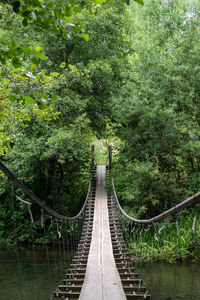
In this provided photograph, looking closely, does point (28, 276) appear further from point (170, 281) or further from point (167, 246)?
point (167, 246)

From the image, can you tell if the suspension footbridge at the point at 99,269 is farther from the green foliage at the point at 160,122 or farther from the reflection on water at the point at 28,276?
the green foliage at the point at 160,122

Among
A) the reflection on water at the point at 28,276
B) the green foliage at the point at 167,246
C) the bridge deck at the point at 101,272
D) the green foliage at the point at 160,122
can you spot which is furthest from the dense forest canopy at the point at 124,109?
the bridge deck at the point at 101,272

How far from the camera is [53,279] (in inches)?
268

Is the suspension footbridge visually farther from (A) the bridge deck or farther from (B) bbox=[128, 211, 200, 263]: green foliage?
(B) bbox=[128, 211, 200, 263]: green foliage

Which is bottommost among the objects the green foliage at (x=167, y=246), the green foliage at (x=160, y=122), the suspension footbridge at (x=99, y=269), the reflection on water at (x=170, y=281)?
the reflection on water at (x=170, y=281)

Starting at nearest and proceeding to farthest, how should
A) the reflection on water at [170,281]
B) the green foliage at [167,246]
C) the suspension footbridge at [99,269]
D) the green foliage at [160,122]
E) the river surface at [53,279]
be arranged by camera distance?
the suspension footbridge at [99,269], the reflection on water at [170,281], the river surface at [53,279], the green foliage at [167,246], the green foliage at [160,122]

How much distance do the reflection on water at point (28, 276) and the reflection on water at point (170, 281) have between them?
1.91m

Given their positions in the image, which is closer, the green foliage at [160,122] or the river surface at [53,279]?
the river surface at [53,279]

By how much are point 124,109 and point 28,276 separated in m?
5.07

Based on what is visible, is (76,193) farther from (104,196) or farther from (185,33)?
(185,33)

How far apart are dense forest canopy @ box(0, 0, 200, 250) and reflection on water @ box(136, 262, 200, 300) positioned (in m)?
1.75

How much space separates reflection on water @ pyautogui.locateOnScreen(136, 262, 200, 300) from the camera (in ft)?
18.2

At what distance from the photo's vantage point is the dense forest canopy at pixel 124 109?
27.1 feet

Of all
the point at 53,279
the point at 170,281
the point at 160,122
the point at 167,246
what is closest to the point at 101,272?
the point at 170,281
